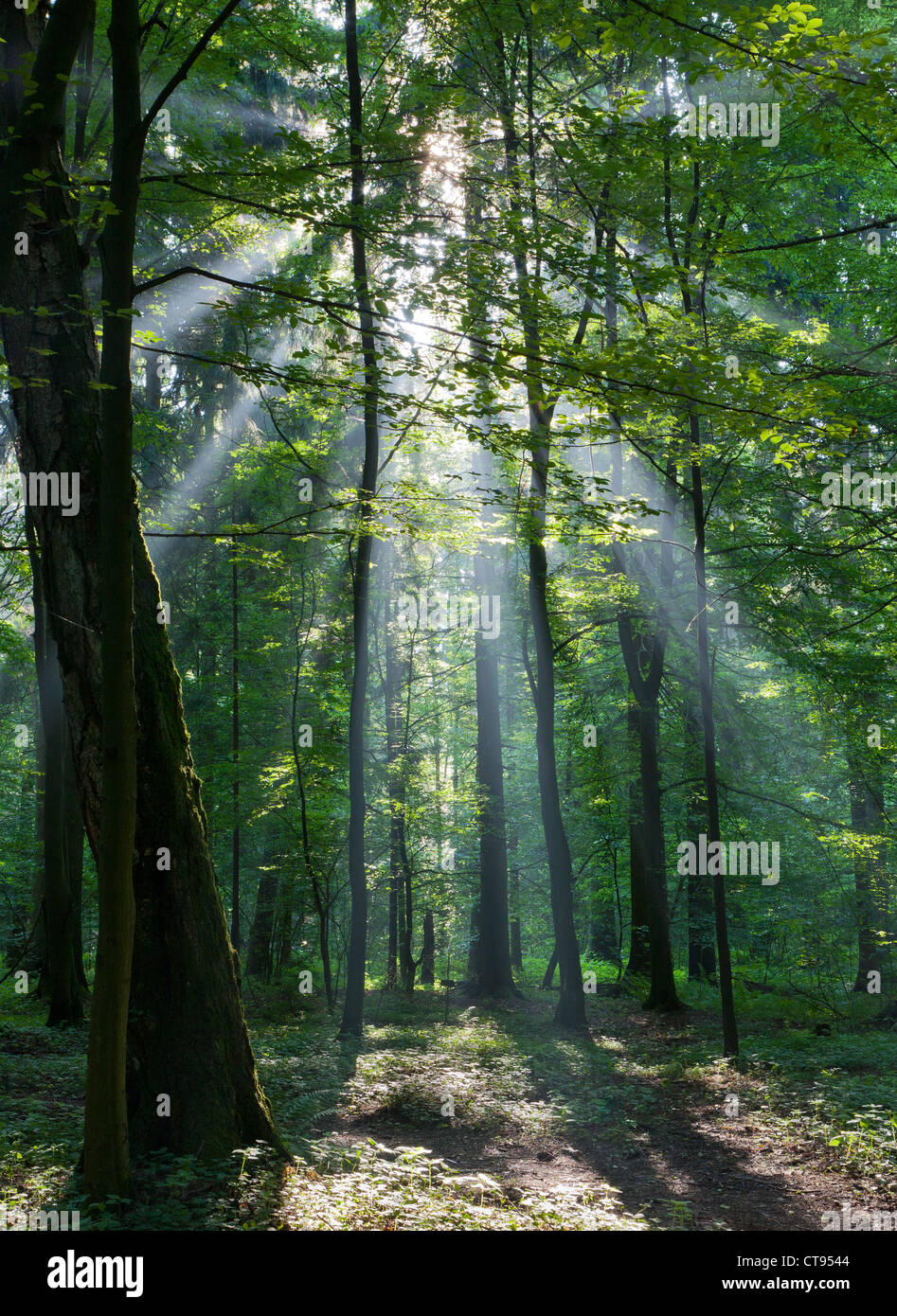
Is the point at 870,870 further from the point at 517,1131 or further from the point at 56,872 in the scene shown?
the point at 56,872

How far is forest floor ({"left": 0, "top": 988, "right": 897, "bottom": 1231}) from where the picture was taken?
456 centimetres

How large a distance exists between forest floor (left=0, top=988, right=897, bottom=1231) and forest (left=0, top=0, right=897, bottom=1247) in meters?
0.06

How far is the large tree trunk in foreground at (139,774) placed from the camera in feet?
16.2

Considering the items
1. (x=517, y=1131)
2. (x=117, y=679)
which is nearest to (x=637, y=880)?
(x=517, y=1131)

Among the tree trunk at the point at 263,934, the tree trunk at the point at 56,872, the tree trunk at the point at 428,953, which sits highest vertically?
the tree trunk at the point at 56,872

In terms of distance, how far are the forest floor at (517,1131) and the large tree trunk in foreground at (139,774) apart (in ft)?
1.13

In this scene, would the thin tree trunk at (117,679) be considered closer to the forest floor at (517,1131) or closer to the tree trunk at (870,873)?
the forest floor at (517,1131)

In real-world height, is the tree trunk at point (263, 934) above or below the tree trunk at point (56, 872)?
below

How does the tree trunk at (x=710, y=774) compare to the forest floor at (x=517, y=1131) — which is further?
the tree trunk at (x=710, y=774)

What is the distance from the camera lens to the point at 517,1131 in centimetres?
750

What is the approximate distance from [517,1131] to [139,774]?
4914 mm

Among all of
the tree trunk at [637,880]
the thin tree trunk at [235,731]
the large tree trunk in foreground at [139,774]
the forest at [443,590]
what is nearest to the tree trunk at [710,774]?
the forest at [443,590]

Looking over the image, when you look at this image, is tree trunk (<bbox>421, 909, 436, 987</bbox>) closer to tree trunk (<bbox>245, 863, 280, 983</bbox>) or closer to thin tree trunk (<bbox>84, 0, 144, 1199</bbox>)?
tree trunk (<bbox>245, 863, 280, 983</bbox>)
